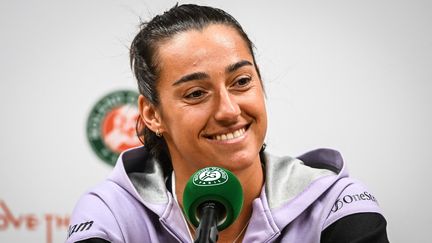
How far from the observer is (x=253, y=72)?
3.35ft

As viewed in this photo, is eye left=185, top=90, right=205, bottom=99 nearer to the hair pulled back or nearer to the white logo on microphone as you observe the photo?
the hair pulled back

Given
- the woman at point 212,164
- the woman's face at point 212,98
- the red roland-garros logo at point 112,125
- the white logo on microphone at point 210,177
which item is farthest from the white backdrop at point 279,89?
the white logo on microphone at point 210,177

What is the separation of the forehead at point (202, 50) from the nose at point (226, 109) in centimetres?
5

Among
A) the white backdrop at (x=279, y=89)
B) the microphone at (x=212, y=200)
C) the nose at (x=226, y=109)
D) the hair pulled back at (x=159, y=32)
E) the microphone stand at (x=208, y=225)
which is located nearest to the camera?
the microphone stand at (x=208, y=225)

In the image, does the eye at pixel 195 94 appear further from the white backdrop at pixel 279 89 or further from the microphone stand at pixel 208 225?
the white backdrop at pixel 279 89

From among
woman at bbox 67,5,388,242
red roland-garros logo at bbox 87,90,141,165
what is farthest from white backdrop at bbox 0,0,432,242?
woman at bbox 67,5,388,242

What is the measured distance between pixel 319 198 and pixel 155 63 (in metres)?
0.40

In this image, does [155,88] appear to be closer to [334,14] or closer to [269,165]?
[269,165]

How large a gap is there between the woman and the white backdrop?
569 mm

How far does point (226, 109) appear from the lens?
94cm

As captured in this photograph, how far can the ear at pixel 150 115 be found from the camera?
1.10 metres

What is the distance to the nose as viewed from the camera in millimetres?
945

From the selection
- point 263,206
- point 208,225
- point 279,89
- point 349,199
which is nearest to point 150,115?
point 263,206

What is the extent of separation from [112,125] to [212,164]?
778 millimetres
